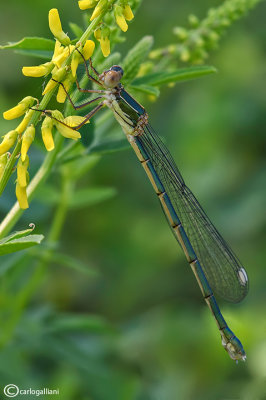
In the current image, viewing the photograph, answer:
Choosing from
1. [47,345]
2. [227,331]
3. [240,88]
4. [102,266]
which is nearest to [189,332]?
[102,266]

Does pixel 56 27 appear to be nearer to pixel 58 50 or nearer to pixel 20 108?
pixel 58 50

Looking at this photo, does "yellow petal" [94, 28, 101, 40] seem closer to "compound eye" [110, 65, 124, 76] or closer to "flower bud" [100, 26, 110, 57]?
"flower bud" [100, 26, 110, 57]

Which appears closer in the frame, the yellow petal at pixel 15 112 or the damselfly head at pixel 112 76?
the yellow petal at pixel 15 112

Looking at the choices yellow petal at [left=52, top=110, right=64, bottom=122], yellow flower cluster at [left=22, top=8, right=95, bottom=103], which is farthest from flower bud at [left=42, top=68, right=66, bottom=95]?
yellow petal at [left=52, top=110, right=64, bottom=122]

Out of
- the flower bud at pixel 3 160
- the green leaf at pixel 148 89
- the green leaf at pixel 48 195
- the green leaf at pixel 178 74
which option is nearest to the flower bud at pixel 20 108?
the flower bud at pixel 3 160

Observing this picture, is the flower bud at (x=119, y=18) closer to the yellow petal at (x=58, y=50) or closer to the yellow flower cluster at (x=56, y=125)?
the yellow petal at (x=58, y=50)

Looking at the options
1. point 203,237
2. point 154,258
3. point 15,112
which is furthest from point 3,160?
point 154,258
